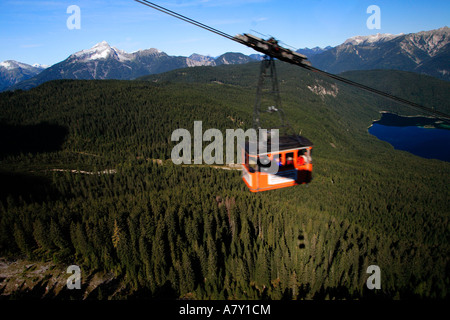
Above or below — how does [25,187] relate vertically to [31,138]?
below

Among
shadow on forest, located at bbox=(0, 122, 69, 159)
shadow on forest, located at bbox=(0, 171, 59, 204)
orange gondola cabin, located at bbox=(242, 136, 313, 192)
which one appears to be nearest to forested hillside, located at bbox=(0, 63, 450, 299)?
shadow on forest, located at bbox=(0, 171, 59, 204)

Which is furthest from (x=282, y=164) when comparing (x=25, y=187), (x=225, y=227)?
(x=25, y=187)

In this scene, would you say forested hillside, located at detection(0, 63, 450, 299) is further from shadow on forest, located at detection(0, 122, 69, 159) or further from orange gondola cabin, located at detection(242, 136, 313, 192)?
orange gondola cabin, located at detection(242, 136, 313, 192)

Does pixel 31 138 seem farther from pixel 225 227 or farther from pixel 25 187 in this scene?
pixel 225 227

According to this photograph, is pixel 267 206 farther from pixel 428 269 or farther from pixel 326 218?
pixel 428 269
